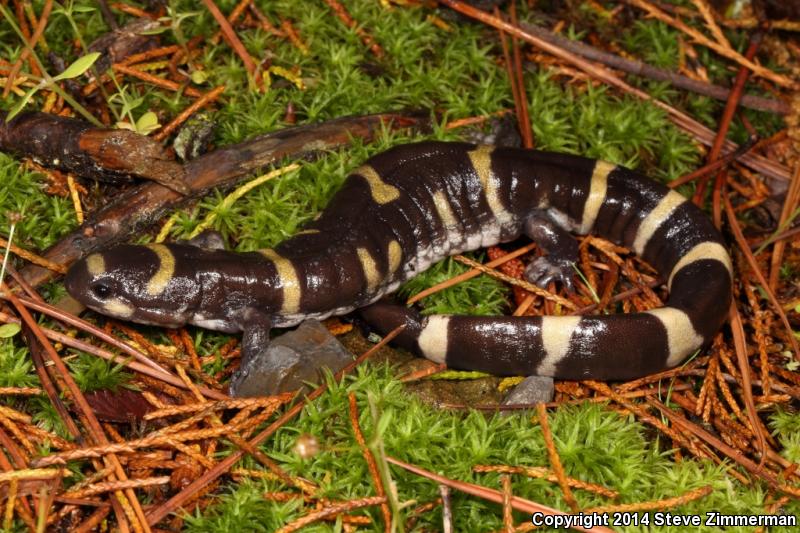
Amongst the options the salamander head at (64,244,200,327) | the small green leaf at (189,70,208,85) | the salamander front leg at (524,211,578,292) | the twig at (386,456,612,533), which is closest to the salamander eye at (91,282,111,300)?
the salamander head at (64,244,200,327)

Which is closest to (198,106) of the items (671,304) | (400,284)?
(400,284)

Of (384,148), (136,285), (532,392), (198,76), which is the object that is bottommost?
(532,392)

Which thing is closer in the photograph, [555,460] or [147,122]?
[555,460]

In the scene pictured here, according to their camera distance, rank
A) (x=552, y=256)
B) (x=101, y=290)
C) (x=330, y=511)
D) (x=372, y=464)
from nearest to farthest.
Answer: (x=330, y=511)
(x=372, y=464)
(x=101, y=290)
(x=552, y=256)

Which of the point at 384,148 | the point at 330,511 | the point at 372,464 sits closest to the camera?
the point at 330,511

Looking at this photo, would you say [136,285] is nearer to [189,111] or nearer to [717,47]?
[189,111]

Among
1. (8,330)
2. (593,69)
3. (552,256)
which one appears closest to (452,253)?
(552,256)

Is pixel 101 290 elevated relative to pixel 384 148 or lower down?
lower down

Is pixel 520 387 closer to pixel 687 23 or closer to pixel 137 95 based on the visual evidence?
pixel 137 95
